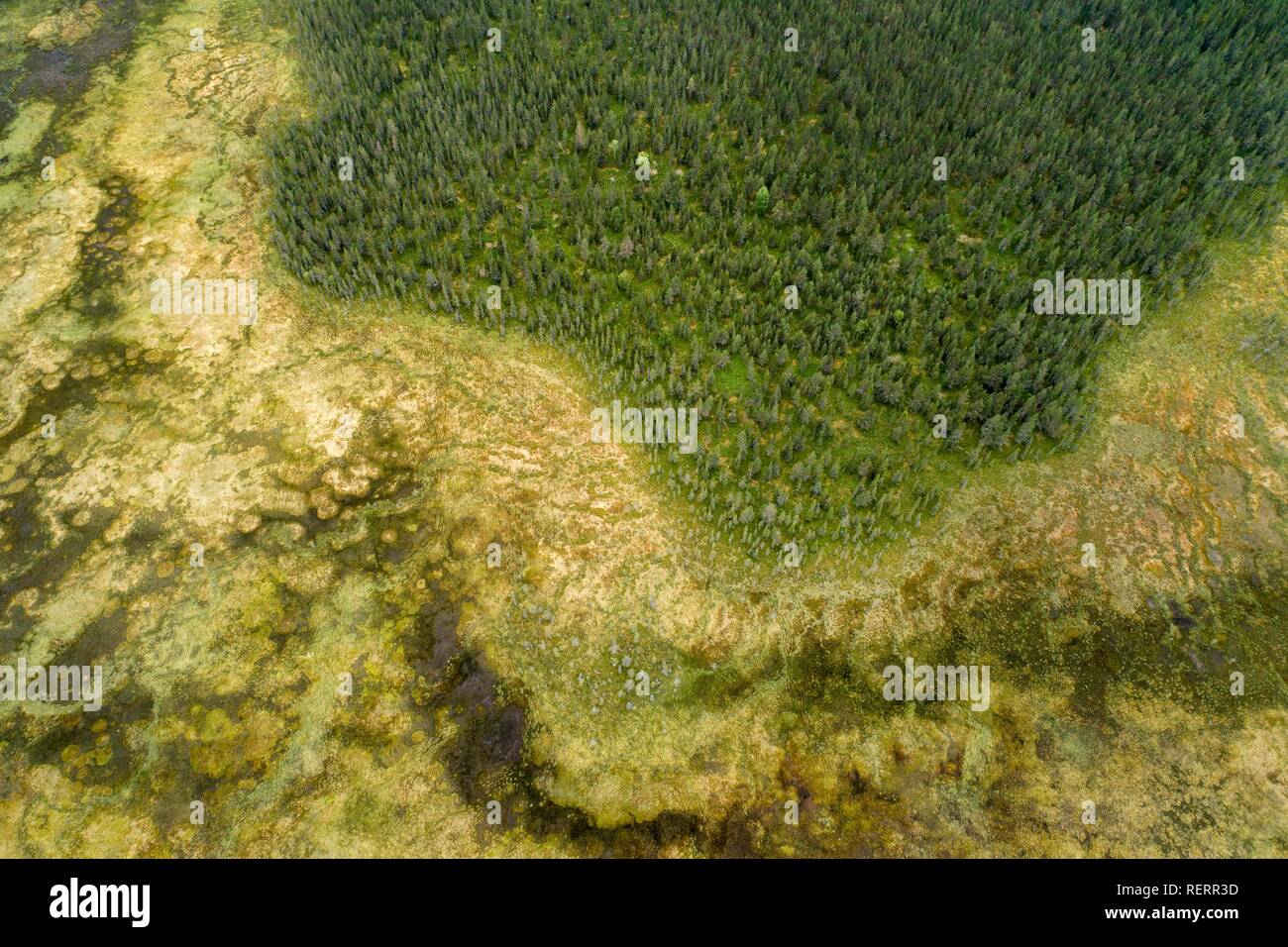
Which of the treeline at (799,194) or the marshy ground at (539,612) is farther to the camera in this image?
the treeline at (799,194)

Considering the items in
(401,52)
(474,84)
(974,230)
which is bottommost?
(974,230)

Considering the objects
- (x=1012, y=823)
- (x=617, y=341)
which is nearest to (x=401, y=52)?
(x=617, y=341)

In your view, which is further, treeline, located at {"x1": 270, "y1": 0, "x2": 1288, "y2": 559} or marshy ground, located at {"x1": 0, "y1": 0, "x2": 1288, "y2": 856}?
treeline, located at {"x1": 270, "y1": 0, "x2": 1288, "y2": 559}

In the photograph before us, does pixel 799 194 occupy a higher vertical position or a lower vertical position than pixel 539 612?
higher

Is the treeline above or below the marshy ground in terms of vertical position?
above

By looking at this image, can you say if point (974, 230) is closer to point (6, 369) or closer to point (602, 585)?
point (602, 585)
